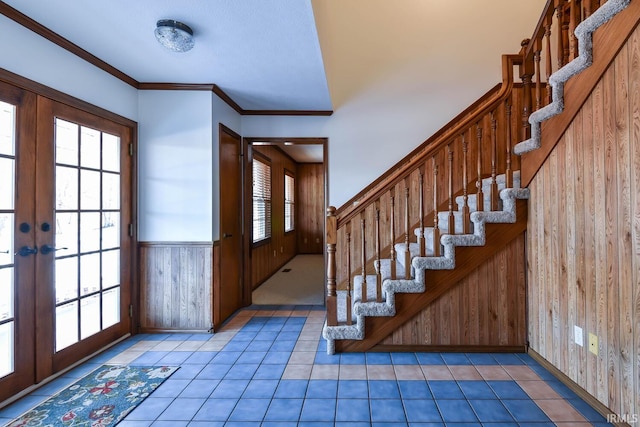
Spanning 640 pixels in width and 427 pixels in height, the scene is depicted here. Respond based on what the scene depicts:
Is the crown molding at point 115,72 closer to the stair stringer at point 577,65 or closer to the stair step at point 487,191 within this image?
the stair step at point 487,191

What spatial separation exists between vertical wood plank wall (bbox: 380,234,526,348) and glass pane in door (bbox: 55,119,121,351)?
2452mm

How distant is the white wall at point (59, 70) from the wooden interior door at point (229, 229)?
930mm

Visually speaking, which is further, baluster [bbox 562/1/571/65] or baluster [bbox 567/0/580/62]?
baluster [bbox 562/1/571/65]

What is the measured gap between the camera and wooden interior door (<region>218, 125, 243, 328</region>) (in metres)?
3.28

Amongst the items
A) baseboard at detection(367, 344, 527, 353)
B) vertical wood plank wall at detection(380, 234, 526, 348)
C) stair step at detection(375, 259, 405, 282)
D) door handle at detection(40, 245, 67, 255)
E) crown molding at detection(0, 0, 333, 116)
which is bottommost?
baseboard at detection(367, 344, 527, 353)

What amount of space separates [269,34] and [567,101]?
204 cm

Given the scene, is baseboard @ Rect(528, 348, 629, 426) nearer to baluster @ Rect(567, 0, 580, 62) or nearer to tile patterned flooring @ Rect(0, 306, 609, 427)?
tile patterned flooring @ Rect(0, 306, 609, 427)

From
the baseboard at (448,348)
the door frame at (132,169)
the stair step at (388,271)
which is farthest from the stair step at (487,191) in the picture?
the door frame at (132,169)

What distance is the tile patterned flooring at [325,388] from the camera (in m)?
1.79

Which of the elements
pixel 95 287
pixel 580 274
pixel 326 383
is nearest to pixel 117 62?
pixel 95 287

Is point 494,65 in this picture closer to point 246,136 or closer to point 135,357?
point 246,136

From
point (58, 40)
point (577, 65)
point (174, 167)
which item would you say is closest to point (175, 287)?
point (174, 167)

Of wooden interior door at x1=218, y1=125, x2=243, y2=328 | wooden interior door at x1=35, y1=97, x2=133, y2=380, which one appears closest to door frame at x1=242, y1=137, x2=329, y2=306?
wooden interior door at x1=218, y1=125, x2=243, y2=328

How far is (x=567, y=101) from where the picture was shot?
2.07 meters
